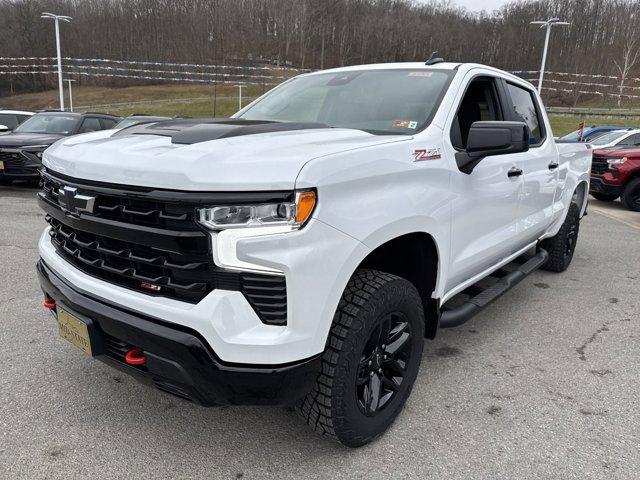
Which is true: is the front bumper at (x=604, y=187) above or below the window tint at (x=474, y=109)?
below

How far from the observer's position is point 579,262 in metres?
5.96

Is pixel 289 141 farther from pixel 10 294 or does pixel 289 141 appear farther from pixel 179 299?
pixel 10 294

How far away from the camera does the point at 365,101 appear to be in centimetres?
311

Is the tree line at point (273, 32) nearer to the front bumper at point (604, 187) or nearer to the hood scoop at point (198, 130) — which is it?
the front bumper at point (604, 187)

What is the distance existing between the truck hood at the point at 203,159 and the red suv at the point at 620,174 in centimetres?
971

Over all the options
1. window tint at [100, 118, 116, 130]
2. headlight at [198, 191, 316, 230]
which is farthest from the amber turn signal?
window tint at [100, 118, 116, 130]

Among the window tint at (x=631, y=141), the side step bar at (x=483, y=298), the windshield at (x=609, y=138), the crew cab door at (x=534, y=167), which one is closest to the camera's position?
the side step bar at (x=483, y=298)

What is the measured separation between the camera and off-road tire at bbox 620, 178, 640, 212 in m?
10.2

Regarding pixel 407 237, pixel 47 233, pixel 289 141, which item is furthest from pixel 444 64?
pixel 47 233

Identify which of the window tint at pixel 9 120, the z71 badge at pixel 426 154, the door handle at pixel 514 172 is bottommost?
the window tint at pixel 9 120

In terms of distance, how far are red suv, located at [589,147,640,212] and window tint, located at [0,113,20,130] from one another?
15.2 metres

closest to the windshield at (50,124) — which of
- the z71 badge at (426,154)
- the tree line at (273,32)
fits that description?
the z71 badge at (426,154)

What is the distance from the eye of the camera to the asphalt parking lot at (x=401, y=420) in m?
2.26

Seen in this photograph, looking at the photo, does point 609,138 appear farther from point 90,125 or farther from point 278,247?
point 278,247
